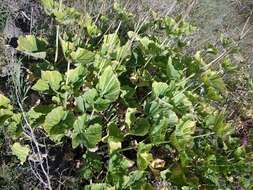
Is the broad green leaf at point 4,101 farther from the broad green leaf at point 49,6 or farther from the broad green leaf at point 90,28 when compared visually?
the broad green leaf at point 90,28

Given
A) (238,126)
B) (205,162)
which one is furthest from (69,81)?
(238,126)

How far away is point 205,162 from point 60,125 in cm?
71

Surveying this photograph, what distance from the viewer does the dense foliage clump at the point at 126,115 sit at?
1.74 meters

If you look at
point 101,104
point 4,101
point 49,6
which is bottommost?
point 4,101

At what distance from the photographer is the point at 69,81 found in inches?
70.7

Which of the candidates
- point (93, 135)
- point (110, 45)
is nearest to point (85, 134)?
point (93, 135)

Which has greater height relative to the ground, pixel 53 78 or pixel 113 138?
pixel 53 78

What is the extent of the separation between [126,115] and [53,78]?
347mm

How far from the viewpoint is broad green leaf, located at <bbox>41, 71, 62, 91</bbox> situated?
1759 millimetres

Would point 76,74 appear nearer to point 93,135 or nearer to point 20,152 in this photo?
point 93,135

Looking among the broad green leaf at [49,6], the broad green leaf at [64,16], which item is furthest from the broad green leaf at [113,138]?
the broad green leaf at [49,6]

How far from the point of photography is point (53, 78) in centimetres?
178

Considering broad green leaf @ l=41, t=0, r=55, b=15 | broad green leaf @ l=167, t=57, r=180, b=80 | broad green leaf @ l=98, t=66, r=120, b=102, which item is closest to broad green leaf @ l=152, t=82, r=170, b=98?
broad green leaf @ l=167, t=57, r=180, b=80

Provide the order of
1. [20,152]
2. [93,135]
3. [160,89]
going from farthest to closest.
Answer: [160,89] → [20,152] → [93,135]
